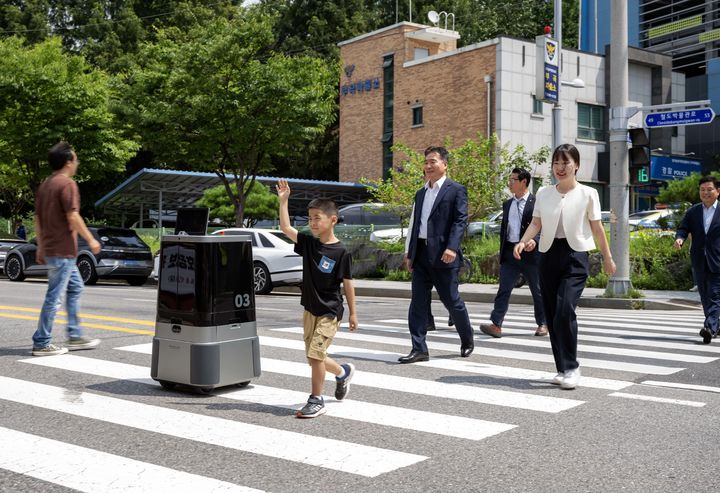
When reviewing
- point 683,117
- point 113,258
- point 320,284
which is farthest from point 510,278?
point 113,258

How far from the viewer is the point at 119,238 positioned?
21047 millimetres

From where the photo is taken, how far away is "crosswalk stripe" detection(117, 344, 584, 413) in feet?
18.3

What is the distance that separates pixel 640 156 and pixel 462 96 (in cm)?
2126

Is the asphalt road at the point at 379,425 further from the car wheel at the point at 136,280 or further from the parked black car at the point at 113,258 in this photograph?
the car wheel at the point at 136,280

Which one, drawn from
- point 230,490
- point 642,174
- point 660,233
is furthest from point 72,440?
point 660,233

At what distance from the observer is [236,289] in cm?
587

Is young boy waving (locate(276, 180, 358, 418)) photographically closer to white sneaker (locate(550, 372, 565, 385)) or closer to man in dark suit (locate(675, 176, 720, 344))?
white sneaker (locate(550, 372, 565, 385))

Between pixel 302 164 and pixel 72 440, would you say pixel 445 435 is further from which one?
pixel 302 164

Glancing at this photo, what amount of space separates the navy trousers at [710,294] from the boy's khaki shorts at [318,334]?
5.22m

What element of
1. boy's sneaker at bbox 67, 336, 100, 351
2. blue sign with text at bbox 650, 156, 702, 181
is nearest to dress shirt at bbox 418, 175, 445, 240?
boy's sneaker at bbox 67, 336, 100, 351

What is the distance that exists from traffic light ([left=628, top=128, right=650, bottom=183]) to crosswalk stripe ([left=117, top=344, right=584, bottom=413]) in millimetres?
9182

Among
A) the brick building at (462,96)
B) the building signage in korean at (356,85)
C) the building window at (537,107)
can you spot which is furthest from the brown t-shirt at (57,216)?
the building signage in korean at (356,85)

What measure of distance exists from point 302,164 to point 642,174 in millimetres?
38242

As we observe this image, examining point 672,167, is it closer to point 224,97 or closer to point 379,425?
point 224,97
